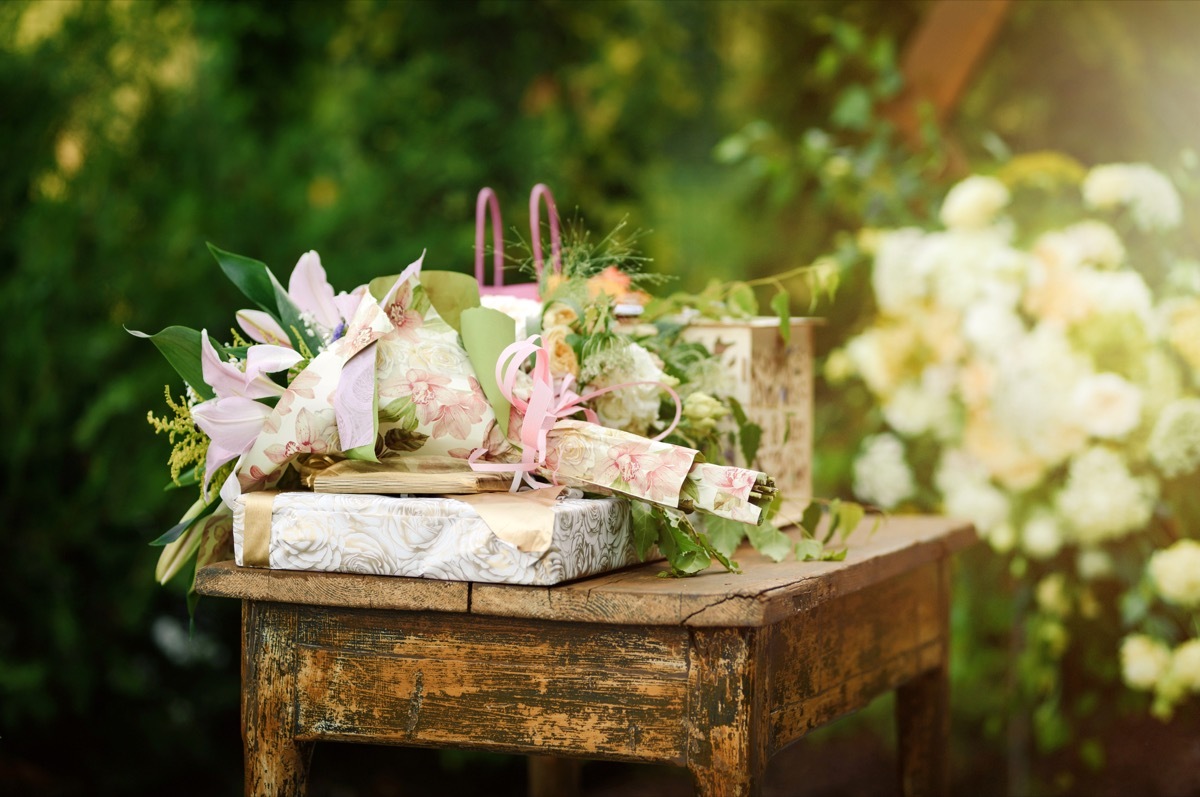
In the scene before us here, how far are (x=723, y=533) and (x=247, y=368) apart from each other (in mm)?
508

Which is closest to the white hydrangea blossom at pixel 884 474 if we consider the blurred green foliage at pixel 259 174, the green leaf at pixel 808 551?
the blurred green foliage at pixel 259 174

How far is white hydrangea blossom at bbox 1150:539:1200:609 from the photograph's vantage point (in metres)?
1.95

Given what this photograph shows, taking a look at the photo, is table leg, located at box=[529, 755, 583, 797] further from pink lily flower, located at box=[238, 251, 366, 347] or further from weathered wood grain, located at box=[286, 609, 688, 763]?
pink lily flower, located at box=[238, 251, 366, 347]

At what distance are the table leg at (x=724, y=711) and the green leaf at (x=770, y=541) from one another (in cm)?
24

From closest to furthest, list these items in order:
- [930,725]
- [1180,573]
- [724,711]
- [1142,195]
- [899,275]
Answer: [724,711] < [930,725] < [1180,573] < [1142,195] < [899,275]

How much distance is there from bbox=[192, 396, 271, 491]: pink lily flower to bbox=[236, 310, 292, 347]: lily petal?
0.11 m

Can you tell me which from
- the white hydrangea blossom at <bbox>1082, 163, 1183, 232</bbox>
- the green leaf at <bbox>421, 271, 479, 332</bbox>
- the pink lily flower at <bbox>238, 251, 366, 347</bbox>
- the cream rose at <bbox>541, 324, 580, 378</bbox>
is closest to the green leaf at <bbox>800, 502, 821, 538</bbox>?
the cream rose at <bbox>541, 324, 580, 378</bbox>

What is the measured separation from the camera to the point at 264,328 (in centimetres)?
133

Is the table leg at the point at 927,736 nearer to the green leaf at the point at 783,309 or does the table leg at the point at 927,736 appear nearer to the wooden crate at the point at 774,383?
the wooden crate at the point at 774,383

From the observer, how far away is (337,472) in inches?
48.3

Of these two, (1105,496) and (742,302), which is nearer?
(742,302)

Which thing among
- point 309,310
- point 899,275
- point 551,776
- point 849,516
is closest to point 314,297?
point 309,310

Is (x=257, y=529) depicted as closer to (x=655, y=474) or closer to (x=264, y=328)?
(x=264, y=328)

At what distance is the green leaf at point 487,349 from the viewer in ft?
4.15
